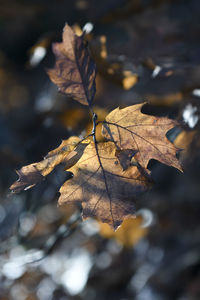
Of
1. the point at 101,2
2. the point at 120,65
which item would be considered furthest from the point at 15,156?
the point at 101,2

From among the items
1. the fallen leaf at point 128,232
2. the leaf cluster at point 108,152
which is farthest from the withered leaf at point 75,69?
the fallen leaf at point 128,232

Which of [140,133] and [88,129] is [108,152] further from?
[88,129]

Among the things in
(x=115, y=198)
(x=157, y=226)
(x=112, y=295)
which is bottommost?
(x=112, y=295)

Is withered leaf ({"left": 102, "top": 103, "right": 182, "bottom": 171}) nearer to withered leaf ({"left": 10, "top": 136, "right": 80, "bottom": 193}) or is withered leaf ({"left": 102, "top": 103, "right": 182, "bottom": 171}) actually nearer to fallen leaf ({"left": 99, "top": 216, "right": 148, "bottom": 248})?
withered leaf ({"left": 10, "top": 136, "right": 80, "bottom": 193})

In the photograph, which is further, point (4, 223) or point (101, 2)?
point (101, 2)

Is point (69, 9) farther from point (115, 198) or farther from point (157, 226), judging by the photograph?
point (157, 226)
